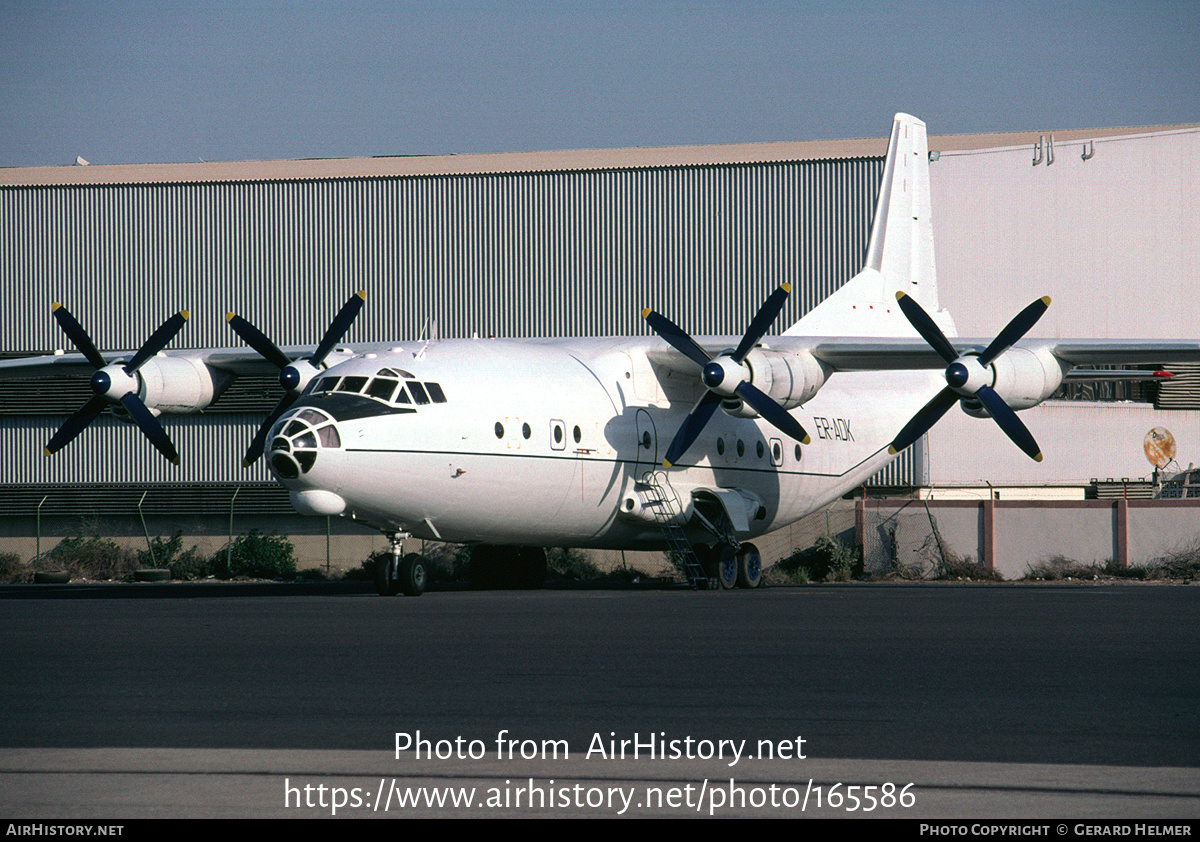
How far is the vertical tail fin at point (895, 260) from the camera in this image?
101 feet

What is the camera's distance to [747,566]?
26.1 meters

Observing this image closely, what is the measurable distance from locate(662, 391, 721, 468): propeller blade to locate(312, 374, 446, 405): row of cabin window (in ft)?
16.5

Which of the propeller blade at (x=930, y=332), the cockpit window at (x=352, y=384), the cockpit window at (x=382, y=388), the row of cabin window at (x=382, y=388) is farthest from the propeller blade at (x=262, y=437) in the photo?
the propeller blade at (x=930, y=332)

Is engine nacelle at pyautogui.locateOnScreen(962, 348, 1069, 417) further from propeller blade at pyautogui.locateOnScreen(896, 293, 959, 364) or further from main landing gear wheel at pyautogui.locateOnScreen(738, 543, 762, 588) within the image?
main landing gear wheel at pyautogui.locateOnScreen(738, 543, 762, 588)

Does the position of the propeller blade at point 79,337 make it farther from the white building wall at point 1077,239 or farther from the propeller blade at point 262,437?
the white building wall at point 1077,239

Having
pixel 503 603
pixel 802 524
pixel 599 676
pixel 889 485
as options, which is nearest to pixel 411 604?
pixel 503 603

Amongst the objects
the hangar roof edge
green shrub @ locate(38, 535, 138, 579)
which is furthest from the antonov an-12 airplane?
the hangar roof edge

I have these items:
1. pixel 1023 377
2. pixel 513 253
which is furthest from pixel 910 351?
pixel 513 253

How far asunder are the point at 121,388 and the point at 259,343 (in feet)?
9.05

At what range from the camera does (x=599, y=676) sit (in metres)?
10.2

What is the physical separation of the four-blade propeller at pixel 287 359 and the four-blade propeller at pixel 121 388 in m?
1.31

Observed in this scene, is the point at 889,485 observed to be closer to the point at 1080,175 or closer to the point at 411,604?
the point at 1080,175

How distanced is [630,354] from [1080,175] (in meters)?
22.7

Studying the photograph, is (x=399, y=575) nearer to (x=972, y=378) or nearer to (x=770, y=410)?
(x=770, y=410)
